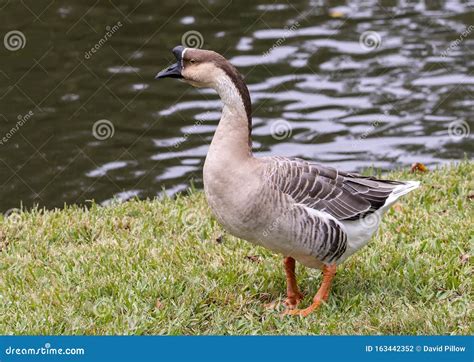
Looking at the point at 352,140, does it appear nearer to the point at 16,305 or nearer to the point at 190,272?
the point at 190,272

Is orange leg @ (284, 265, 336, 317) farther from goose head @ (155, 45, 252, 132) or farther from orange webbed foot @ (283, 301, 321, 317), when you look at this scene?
goose head @ (155, 45, 252, 132)

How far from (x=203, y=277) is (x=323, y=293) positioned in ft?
2.78

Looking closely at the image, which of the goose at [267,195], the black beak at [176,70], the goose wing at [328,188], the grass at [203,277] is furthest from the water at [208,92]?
the black beak at [176,70]

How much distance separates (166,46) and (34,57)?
72.7 inches

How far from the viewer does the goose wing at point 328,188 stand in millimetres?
5430

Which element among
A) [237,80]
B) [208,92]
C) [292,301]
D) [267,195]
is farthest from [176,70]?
[208,92]

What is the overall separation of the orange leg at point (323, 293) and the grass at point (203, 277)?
0.19 ft

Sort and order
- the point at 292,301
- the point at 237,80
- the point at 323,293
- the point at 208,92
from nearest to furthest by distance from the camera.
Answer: the point at 237,80, the point at 323,293, the point at 292,301, the point at 208,92

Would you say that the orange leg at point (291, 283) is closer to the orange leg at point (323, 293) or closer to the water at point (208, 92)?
the orange leg at point (323, 293)

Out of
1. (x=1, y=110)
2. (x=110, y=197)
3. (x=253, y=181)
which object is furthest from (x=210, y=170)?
(x=1, y=110)

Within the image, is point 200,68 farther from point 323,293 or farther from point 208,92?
point 208,92

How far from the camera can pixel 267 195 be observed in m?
5.26

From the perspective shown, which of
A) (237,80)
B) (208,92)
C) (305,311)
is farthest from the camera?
(208,92)

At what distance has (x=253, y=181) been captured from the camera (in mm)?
5246
